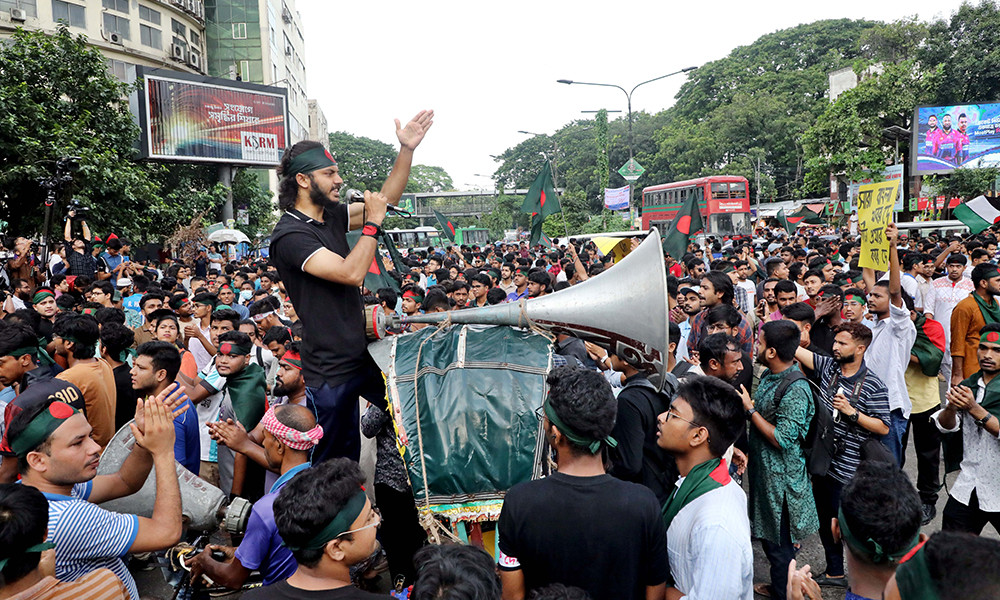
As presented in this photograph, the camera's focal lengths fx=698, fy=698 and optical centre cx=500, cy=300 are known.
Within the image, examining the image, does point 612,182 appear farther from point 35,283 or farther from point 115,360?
point 115,360

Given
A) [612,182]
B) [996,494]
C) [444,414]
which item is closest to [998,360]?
[996,494]

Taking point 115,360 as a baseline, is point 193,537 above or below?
below

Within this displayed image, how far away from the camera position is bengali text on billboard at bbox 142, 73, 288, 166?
2795 cm

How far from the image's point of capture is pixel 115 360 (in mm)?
4852

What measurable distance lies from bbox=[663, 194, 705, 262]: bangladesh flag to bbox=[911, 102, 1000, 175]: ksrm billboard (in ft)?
65.2

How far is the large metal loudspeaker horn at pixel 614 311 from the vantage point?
285cm

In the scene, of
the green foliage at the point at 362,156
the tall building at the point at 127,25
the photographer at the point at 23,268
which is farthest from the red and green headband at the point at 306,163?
the green foliage at the point at 362,156

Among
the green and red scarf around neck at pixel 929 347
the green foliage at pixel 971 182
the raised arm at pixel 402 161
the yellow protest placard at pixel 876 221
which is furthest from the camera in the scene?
the green foliage at pixel 971 182

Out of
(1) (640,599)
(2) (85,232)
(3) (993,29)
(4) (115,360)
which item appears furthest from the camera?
(3) (993,29)

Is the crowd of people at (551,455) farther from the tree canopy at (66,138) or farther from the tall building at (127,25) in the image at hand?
the tall building at (127,25)

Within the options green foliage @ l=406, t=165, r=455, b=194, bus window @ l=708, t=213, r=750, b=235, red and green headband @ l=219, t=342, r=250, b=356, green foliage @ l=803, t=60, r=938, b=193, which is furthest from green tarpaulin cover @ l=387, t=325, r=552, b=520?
green foliage @ l=406, t=165, r=455, b=194

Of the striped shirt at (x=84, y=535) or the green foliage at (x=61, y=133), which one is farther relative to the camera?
Answer: the green foliage at (x=61, y=133)

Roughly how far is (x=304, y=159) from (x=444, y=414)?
130 centimetres

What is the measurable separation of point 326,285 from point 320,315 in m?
0.13
